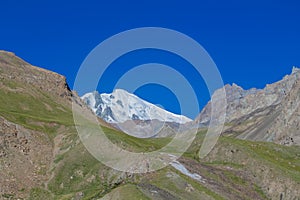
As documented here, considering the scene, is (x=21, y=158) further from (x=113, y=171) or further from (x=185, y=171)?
(x=185, y=171)

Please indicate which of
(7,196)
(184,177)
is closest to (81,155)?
(7,196)

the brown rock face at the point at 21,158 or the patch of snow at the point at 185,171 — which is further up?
the patch of snow at the point at 185,171

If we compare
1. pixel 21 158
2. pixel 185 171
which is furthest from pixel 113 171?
pixel 21 158

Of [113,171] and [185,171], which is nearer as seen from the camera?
[185,171]

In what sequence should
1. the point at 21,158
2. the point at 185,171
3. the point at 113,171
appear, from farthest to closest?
the point at 21,158 → the point at 113,171 → the point at 185,171

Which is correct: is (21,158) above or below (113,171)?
below

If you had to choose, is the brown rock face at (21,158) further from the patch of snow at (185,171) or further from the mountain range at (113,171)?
the patch of snow at (185,171)

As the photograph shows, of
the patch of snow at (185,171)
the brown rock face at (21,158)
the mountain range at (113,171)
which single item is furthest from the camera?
the brown rock face at (21,158)

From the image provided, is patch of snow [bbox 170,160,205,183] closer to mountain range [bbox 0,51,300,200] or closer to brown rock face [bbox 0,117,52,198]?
mountain range [bbox 0,51,300,200]

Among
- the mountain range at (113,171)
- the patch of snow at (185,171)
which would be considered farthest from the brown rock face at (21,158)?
the patch of snow at (185,171)

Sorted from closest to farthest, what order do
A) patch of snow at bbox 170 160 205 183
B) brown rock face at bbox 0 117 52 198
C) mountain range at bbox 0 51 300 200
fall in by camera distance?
mountain range at bbox 0 51 300 200 < patch of snow at bbox 170 160 205 183 < brown rock face at bbox 0 117 52 198

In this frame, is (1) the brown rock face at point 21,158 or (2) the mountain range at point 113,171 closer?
(2) the mountain range at point 113,171

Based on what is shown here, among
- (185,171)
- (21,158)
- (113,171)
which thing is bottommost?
(21,158)

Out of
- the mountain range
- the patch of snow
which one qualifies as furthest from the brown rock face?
the patch of snow
